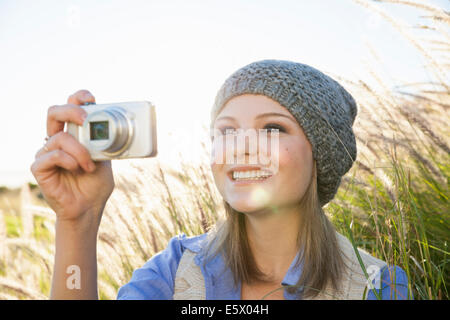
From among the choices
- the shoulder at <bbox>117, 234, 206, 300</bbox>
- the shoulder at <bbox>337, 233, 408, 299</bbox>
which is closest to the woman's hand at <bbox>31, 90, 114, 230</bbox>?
the shoulder at <bbox>117, 234, 206, 300</bbox>

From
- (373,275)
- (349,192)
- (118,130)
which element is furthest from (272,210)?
(349,192)

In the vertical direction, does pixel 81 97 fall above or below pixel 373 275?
above

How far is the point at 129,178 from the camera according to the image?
9.70 ft

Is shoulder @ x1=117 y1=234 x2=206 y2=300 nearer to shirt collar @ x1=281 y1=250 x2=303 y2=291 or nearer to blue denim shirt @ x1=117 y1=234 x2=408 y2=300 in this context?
blue denim shirt @ x1=117 y1=234 x2=408 y2=300

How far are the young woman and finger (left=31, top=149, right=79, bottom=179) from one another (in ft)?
0.10

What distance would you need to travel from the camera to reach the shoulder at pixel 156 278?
176 centimetres

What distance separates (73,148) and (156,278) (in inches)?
26.2

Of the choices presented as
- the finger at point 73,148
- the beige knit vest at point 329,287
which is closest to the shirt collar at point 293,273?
the beige knit vest at point 329,287

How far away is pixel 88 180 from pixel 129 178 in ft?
4.64

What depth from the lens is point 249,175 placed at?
5.94ft

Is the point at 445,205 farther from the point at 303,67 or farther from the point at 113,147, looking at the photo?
the point at 113,147

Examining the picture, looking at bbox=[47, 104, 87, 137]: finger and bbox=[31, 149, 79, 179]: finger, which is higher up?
bbox=[47, 104, 87, 137]: finger

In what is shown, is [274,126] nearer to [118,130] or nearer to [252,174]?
[252,174]

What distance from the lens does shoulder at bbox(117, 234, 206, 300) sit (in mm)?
1764
